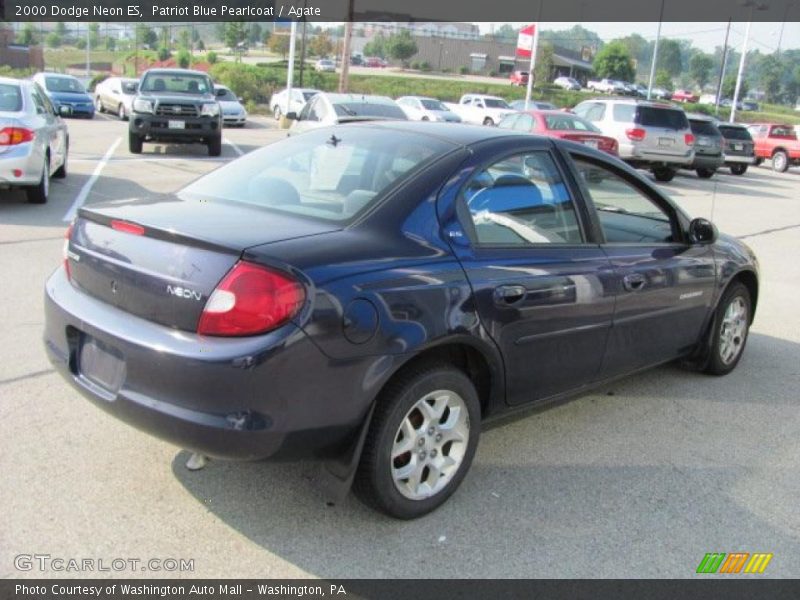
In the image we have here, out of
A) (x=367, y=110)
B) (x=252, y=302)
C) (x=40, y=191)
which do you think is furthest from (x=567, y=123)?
(x=252, y=302)

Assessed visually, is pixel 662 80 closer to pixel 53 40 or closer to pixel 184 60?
pixel 184 60

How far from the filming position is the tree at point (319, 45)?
105 metres

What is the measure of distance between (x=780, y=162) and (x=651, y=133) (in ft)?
44.0

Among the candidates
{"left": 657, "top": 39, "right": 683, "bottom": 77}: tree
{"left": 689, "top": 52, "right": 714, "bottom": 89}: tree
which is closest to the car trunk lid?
{"left": 689, "top": 52, "right": 714, "bottom": 89}: tree

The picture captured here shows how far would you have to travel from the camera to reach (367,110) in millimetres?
13734

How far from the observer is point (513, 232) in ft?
12.0

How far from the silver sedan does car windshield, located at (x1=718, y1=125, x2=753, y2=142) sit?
21.4 meters

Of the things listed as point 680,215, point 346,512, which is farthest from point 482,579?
point 680,215

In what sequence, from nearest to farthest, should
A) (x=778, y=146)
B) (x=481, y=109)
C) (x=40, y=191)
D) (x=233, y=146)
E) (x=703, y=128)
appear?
(x=40, y=191)
(x=233, y=146)
(x=703, y=128)
(x=778, y=146)
(x=481, y=109)

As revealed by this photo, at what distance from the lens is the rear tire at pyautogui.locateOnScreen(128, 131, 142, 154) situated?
631 inches

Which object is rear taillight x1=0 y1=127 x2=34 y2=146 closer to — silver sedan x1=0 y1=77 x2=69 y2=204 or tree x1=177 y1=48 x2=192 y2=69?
silver sedan x1=0 y1=77 x2=69 y2=204

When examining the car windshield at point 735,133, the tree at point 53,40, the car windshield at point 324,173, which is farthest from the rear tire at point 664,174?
the tree at point 53,40

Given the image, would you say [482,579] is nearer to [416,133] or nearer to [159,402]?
[159,402]

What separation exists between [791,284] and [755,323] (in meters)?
2.24
